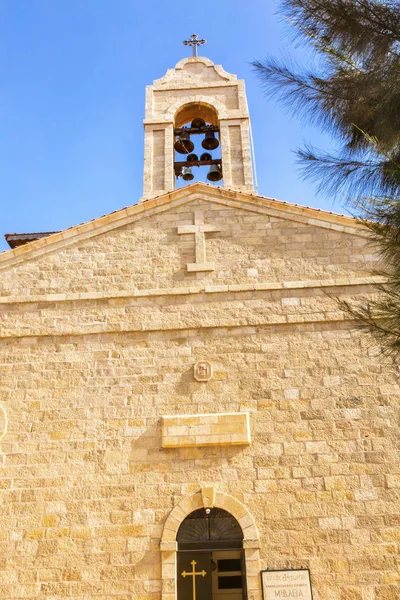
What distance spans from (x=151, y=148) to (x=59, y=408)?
4802mm

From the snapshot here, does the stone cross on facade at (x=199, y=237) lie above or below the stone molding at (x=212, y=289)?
above

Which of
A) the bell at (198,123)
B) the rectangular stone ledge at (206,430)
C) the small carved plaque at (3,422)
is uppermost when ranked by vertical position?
the bell at (198,123)

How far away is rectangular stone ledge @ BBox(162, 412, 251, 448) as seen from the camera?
24.3 feet

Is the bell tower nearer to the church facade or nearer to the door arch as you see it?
the church facade

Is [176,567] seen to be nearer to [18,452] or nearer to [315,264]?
[18,452]

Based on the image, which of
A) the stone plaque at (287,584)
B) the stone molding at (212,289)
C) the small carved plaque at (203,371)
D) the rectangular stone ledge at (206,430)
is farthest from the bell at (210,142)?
the stone plaque at (287,584)

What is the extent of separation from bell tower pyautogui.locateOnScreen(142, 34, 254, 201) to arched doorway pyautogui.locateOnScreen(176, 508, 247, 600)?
16.5ft

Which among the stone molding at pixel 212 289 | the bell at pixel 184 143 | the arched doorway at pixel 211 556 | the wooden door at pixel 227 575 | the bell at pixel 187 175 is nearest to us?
the arched doorway at pixel 211 556

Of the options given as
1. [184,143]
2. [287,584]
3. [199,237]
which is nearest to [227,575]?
[287,584]

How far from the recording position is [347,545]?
6902 millimetres

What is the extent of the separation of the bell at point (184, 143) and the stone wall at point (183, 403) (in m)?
2.22

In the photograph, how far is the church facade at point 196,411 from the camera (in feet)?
22.7

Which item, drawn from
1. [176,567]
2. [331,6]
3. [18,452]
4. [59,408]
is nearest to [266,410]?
[176,567]

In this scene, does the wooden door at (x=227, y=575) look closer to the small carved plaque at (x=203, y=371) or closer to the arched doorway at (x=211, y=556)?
the arched doorway at (x=211, y=556)
